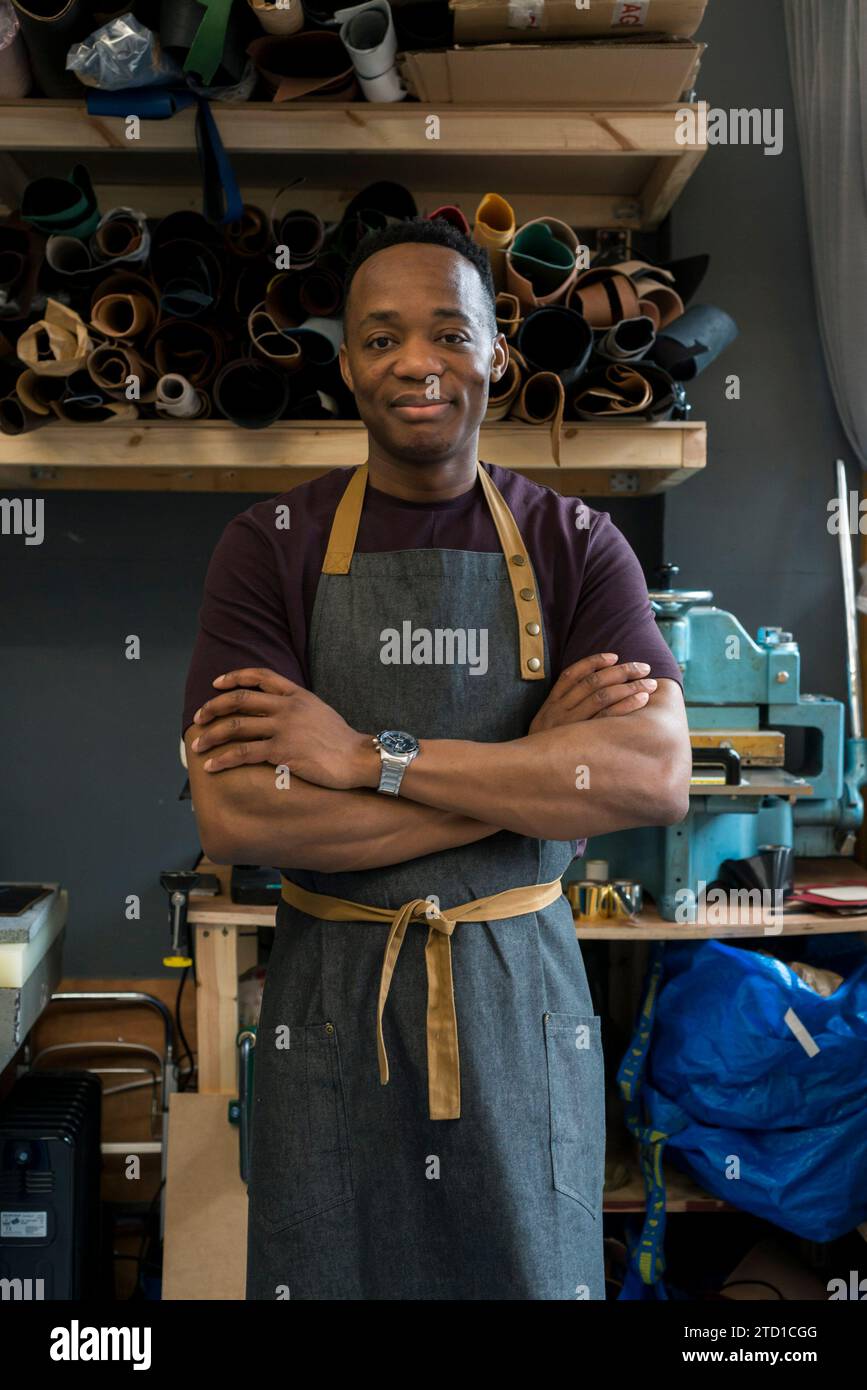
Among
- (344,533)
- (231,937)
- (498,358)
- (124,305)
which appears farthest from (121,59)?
(231,937)

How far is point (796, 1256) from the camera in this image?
2.57 metres

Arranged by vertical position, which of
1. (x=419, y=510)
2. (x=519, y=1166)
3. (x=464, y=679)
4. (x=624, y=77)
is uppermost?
(x=624, y=77)

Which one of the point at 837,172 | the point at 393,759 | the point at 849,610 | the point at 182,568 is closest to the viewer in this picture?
the point at 393,759

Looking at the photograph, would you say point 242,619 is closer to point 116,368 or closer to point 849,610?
point 116,368

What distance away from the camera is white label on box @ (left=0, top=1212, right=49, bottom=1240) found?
2.37 meters

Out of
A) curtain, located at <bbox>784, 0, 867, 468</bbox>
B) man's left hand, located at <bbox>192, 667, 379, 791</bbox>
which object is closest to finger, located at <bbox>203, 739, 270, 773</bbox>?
man's left hand, located at <bbox>192, 667, 379, 791</bbox>

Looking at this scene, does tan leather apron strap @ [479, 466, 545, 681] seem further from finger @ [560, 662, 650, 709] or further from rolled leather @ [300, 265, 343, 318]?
rolled leather @ [300, 265, 343, 318]

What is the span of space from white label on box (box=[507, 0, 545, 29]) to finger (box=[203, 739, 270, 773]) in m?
1.49

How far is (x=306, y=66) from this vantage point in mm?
2248

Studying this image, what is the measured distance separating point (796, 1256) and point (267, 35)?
267 cm

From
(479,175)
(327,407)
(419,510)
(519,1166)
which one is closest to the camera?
(519,1166)

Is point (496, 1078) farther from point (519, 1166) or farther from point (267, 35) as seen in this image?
point (267, 35)

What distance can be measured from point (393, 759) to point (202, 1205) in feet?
4.78
